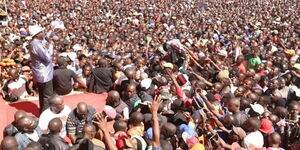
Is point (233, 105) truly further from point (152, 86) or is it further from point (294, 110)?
point (152, 86)

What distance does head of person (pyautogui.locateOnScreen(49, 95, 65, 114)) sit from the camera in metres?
5.07

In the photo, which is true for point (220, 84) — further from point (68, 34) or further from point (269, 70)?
point (68, 34)

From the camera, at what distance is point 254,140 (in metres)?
4.55

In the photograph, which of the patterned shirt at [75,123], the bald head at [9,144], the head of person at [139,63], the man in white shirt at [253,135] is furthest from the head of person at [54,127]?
the head of person at [139,63]

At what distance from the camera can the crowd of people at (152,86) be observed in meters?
4.49

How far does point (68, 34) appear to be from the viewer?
1257 centimetres

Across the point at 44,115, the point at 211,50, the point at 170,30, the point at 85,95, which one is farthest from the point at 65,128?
the point at 170,30

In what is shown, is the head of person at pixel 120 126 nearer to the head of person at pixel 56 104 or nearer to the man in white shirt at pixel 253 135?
the head of person at pixel 56 104

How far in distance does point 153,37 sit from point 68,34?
2.94m

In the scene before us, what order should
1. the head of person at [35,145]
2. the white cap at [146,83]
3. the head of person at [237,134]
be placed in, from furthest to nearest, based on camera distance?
the white cap at [146,83] < the head of person at [237,134] < the head of person at [35,145]

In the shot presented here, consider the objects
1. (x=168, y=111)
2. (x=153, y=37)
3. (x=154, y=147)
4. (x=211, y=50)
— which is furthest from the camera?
(x=153, y=37)

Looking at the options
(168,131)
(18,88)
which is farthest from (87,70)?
(168,131)

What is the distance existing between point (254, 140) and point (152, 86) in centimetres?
256

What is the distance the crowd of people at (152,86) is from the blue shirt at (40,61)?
15 millimetres
